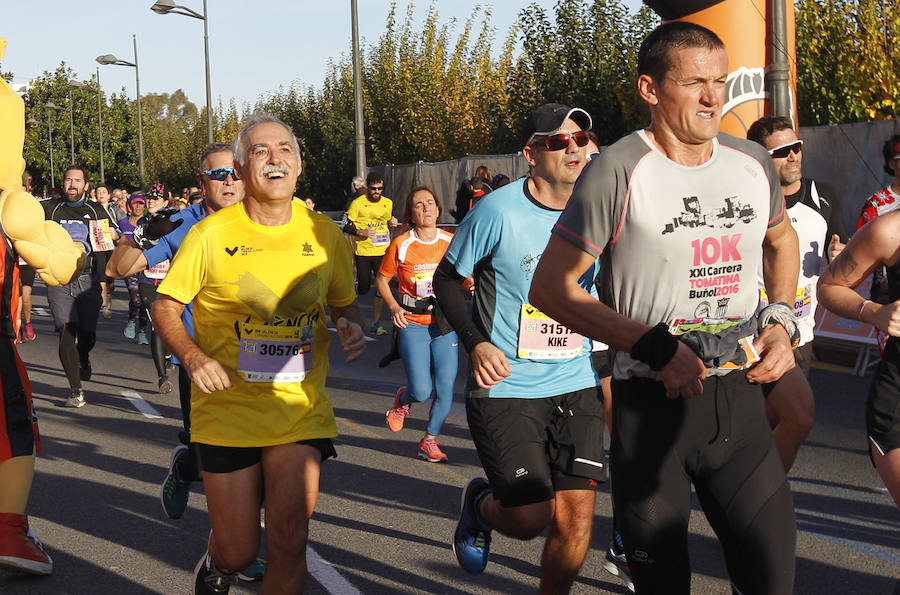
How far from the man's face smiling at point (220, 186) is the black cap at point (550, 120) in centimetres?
177

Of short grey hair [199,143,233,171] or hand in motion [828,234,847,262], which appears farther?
short grey hair [199,143,233,171]

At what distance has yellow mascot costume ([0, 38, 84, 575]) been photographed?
5.27m

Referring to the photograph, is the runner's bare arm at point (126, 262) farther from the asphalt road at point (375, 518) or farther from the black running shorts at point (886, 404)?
the black running shorts at point (886, 404)

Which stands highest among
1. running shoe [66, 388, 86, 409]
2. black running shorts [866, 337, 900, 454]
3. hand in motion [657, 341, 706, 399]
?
hand in motion [657, 341, 706, 399]

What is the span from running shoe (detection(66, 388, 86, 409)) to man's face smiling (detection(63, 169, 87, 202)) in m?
2.16

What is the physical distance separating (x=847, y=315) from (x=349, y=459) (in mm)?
4382

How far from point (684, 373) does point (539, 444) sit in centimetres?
169

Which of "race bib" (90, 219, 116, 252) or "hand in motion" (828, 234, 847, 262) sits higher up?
"race bib" (90, 219, 116, 252)

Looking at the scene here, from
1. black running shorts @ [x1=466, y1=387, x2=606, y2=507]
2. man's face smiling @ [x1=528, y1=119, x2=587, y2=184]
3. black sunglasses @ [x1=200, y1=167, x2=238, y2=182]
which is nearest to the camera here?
black running shorts @ [x1=466, y1=387, x2=606, y2=507]

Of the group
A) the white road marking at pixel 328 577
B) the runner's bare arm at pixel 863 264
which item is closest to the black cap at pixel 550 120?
the runner's bare arm at pixel 863 264

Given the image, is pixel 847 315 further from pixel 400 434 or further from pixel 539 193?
pixel 400 434

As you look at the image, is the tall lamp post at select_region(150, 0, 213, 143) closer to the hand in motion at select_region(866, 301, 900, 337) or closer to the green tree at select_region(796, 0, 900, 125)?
the green tree at select_region(796, 0, 900, 125)

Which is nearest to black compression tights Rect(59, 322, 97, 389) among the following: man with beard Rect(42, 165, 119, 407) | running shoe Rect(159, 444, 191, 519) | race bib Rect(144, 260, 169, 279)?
man with beard Rect(42, 165, 119, 407)

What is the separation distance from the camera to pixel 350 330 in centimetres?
435
